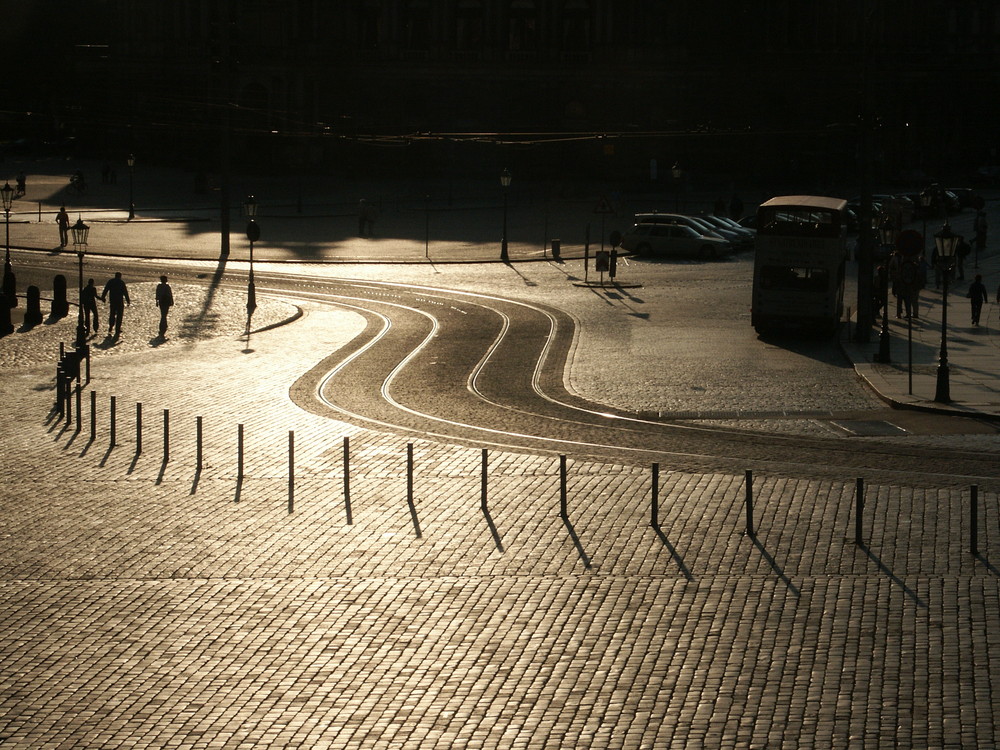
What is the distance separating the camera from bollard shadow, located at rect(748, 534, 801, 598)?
14891 millimetres

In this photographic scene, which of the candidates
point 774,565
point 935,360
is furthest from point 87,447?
point 935,360

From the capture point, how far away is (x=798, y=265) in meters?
37.5

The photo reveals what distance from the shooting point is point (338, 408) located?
89.5ft

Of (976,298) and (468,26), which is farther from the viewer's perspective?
(468,26)

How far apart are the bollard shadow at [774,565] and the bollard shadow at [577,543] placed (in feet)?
6.57

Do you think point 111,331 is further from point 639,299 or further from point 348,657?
point 348,657

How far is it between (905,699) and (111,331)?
97.2ft

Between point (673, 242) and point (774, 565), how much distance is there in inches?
1710

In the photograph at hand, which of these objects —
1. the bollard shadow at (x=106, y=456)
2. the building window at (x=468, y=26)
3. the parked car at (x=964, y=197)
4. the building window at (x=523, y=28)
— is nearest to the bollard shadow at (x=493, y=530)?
the bollard shadow at (x=106, y=456)

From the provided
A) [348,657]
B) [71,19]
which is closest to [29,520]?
[348,657]

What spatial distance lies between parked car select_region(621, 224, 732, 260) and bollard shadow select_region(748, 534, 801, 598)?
137 feet

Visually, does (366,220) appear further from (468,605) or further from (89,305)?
(468,605)

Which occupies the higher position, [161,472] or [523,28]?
[523,28]

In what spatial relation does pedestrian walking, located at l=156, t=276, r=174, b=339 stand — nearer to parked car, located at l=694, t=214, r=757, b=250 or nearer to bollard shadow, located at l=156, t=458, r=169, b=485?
bollard shadow, located at l=156, t=458, r=169, b=485
